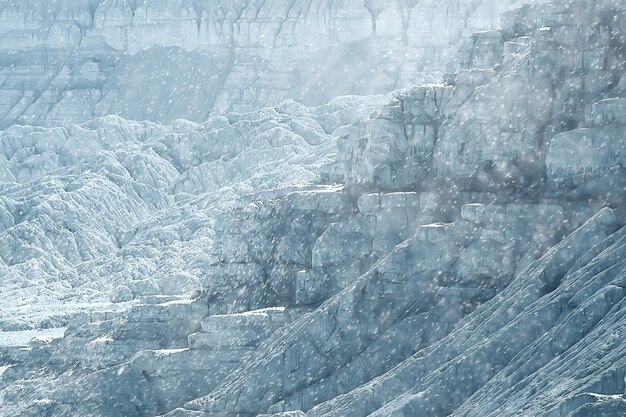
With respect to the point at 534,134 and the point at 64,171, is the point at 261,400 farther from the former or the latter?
the point at 64,171

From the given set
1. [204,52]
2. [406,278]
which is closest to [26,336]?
[406,278]

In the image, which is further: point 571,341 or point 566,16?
point 566,16

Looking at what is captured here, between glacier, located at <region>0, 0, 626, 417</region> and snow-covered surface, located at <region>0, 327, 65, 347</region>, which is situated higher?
glacier, located at <region>0, 0, 626, 417</region>

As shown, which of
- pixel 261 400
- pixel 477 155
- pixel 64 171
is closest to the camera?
pixel 261 400

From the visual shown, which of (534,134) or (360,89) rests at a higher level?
(534,134)

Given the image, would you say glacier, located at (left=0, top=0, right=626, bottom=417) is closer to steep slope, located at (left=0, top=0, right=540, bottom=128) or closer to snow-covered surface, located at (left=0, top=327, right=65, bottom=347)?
snow-covered surface, located at (left=0, top=327, right=65, bottom=347)

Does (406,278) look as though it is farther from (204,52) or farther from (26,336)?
(204,52)

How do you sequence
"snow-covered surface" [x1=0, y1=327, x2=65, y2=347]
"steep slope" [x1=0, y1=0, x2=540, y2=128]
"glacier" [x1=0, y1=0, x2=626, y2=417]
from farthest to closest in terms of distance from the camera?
"steep slope" [x1=0, y1=0, x2=540, y2=128], "snow-covered surface" [x1=0, y1=327, x2=65, y2=347], "glacier" [x1=0, y1=0, x2=626, y2=417]

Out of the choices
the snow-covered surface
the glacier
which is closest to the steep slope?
the glacier

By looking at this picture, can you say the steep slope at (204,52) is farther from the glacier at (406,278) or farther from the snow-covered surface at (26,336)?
the snow-covered surface at (26,336)

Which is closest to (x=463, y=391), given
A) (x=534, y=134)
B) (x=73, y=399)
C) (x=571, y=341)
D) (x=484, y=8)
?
(x=571, y=341)

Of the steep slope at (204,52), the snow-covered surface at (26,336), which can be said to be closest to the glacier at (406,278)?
the snow-covered surface at (26,336)
